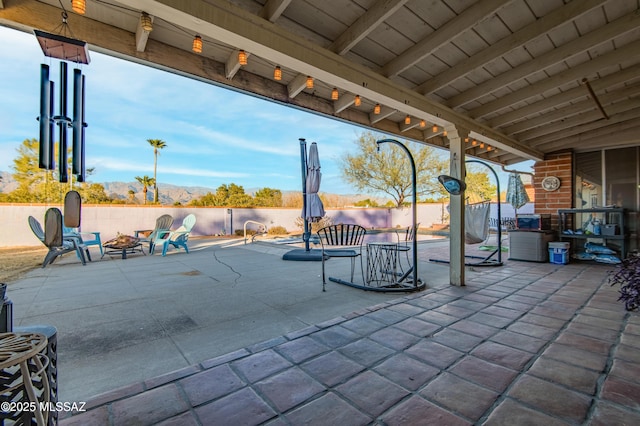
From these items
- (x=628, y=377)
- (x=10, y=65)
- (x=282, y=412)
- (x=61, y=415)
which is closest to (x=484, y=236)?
(x=628, y=377)

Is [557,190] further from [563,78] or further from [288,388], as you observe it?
[288,388]

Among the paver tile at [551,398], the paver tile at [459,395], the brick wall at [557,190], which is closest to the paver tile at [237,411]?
the paver tile at [459,395]

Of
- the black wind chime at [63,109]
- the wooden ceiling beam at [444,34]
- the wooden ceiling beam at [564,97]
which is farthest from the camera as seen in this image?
the wooden ceiling beam at [564,97]

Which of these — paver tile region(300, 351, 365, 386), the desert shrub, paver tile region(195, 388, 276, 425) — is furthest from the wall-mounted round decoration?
the desert shrub

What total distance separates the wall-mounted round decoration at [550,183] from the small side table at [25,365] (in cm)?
775

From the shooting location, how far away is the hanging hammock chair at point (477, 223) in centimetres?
509

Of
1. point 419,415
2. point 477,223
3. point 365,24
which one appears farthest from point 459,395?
point 477,223

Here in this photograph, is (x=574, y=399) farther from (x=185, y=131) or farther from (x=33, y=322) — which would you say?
(x=185, y=131)

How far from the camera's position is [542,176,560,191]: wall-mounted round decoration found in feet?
19.3

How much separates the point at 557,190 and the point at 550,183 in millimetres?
198

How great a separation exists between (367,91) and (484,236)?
12.6 ft

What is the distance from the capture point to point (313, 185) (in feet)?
19.2

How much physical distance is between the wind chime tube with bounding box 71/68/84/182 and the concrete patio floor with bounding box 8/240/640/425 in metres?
1.44

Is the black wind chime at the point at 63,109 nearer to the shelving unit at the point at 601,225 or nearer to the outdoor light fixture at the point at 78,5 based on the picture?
the outdoor light fixture at the point at 78,5
